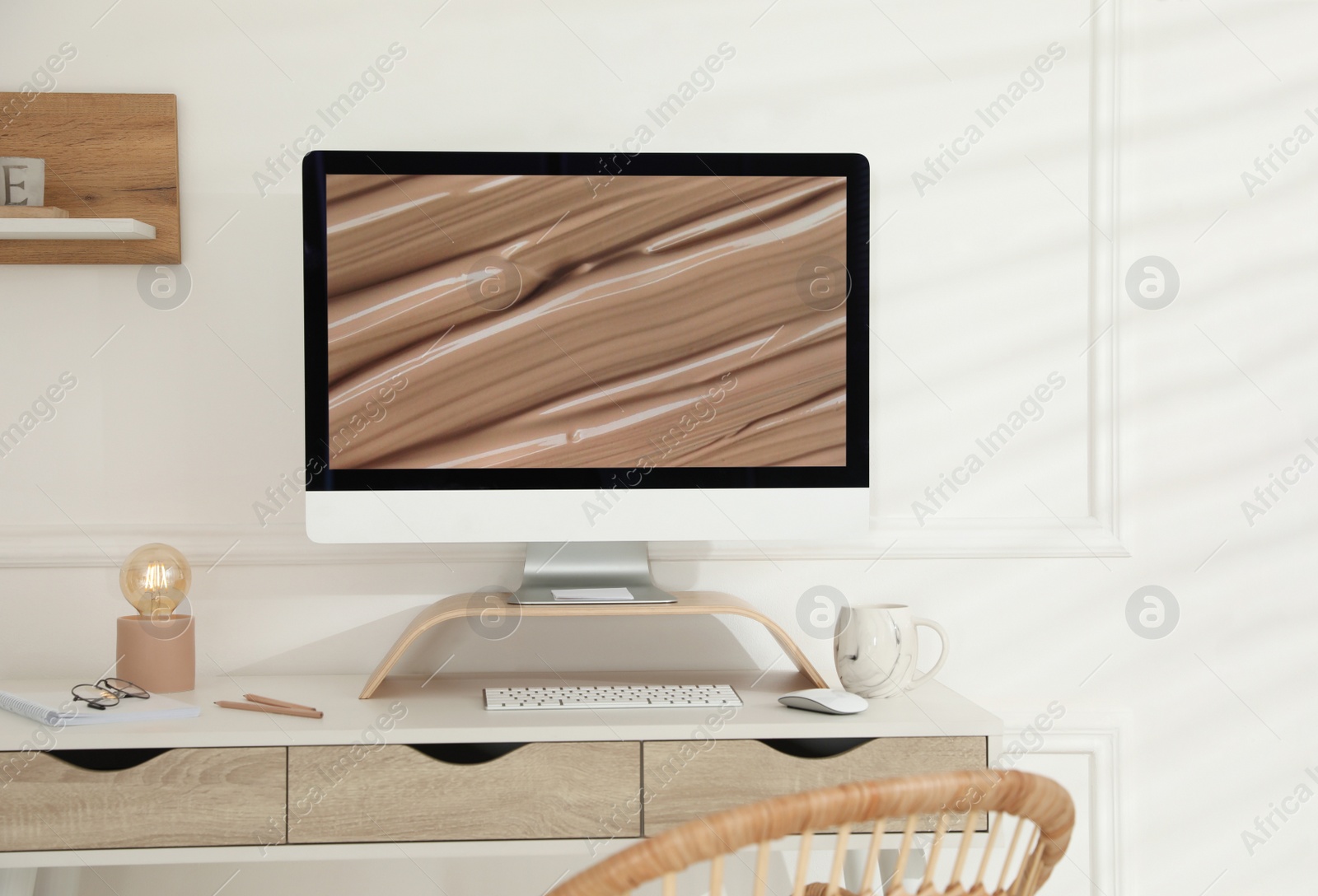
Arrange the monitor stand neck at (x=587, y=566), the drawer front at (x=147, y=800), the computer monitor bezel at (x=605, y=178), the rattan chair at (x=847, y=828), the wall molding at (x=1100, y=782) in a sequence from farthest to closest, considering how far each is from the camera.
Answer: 1. the wall molding at (x=1100, y=782)
2. the monitor stand neck at (x=587, y=566)
3. the computer monitor bezel at (x=605, y=178)
4. the drawer front at (x=147, y=800)
5. the rattan chair at (x=847, y=828)

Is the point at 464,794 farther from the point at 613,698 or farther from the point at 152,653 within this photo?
the point at 152,653

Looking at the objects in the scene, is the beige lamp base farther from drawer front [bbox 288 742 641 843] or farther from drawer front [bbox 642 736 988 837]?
drawer front [bbox 642 736 988 837]

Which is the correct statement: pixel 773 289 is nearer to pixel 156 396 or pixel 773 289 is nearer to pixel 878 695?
pixel 878 695

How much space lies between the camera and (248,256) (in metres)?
1.85

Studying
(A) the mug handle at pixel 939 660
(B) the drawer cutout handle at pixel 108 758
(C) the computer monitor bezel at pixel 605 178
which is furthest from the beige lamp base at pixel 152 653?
(A) the mug handle at pixel 939 660

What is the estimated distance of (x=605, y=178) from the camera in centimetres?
163

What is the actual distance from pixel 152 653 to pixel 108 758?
25cm

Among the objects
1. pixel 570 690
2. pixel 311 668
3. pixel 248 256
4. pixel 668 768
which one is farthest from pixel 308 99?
pixel 668 768

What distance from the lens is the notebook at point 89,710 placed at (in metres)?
1.40

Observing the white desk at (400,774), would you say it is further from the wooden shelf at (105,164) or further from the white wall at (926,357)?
the wooden shelf at (105,164)

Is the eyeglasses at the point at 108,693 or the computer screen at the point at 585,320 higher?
the computer screen at the point at 585,320

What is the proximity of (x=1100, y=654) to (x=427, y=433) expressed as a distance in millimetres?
1365

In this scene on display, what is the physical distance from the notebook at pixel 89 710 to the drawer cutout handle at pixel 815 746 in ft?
2.82

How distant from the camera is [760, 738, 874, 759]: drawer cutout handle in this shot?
4.71 feet
